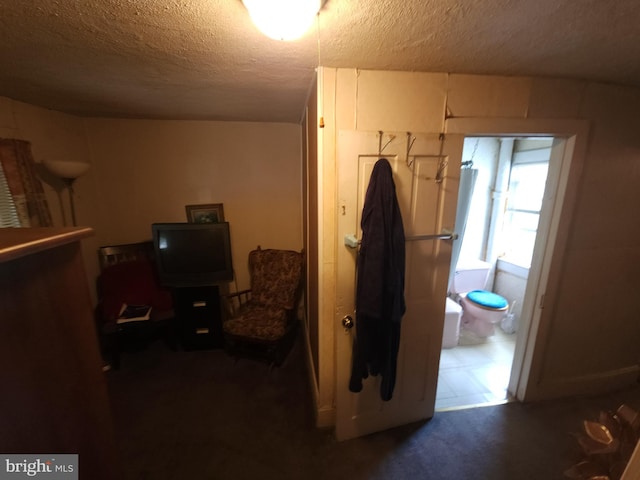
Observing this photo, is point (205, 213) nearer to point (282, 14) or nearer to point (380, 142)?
point (380, 142)

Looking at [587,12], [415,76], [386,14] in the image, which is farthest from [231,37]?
[587,12]

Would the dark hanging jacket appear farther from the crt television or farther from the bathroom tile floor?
the crt television

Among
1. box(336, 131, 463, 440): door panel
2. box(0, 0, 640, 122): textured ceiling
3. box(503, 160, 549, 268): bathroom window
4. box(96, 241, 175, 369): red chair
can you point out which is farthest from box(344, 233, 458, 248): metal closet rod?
box(503, 160, 549, 268): bathroom window

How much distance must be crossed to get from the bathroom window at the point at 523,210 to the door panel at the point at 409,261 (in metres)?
2.11

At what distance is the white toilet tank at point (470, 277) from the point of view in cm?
299

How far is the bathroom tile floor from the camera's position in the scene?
2061mm

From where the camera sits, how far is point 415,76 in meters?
1.35

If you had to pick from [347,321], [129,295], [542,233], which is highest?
[542,233]

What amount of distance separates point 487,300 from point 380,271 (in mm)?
2095

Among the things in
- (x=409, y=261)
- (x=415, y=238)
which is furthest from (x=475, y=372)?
(x=415, y=238)

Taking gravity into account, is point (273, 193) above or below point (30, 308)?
above

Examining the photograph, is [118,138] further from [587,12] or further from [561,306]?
[561,306]

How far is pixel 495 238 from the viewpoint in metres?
3.22

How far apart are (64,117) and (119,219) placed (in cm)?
99
